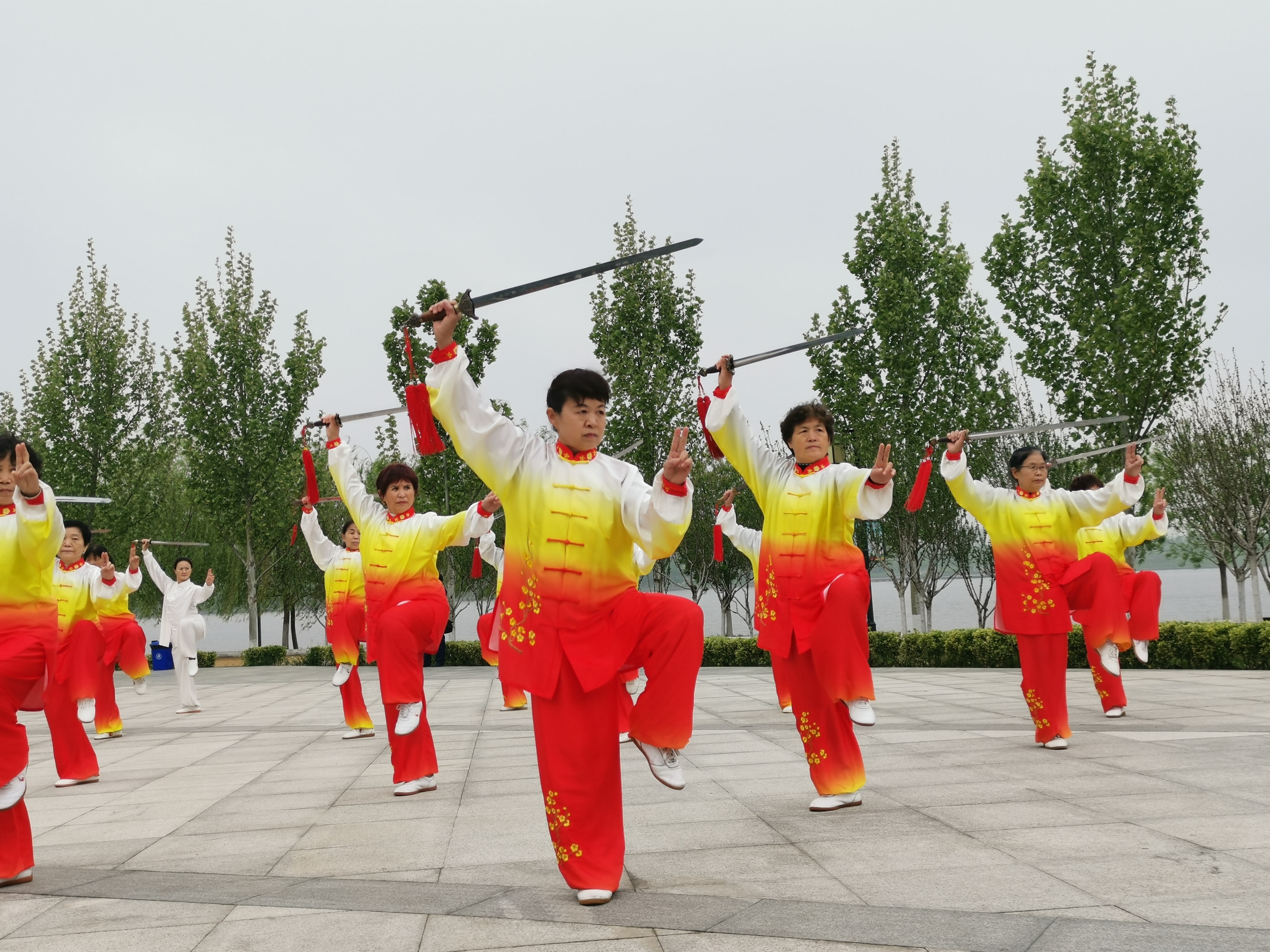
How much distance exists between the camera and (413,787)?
6.18 meters

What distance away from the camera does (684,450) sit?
Answer: 12.0ft

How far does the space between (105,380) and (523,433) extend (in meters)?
23.7

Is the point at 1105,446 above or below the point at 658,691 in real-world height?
above

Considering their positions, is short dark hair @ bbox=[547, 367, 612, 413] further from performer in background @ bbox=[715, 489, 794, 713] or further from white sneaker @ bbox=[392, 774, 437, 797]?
white sneaker @ bbox=[392, 774, 437, 797]

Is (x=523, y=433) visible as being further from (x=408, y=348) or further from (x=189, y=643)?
(x=189, y=643)

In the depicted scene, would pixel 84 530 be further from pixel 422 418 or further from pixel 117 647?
pixel 422 418

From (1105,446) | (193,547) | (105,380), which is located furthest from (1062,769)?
(193,547)

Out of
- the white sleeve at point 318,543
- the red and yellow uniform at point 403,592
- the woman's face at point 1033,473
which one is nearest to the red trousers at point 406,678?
the red and yellow uniform at point 403,592

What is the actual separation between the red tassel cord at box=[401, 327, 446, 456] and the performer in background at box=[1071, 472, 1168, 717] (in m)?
5.46

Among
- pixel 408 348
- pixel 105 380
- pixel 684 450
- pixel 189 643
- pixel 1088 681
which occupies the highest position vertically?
pixel 105 380

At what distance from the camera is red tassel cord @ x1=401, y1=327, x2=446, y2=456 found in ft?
13.7

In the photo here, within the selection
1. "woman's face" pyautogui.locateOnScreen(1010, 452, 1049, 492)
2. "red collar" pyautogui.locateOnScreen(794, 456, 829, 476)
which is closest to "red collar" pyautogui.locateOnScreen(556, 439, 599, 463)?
"red collar" pyautogui.locateOnScreen(794, 456, 829, 476)

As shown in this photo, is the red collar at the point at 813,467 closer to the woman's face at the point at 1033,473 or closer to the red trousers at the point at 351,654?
the woman's face at the point at 1033,473

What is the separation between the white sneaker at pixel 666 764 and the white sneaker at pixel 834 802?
1433 millimetres
